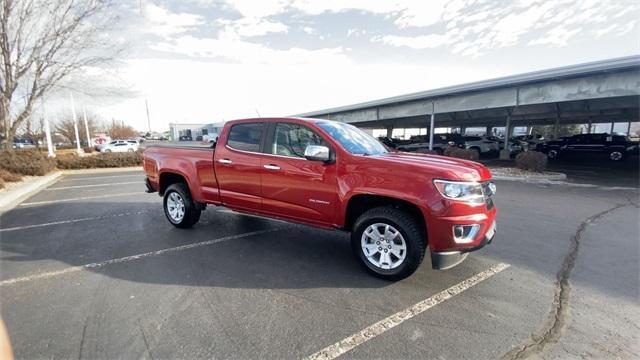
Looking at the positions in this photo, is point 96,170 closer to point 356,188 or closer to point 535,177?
point 356,188

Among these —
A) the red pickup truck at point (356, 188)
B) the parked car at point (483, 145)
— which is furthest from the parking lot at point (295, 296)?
the parked car at point (483, 145)

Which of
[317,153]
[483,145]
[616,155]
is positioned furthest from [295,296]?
[616,155]

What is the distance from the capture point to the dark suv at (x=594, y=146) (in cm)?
2061

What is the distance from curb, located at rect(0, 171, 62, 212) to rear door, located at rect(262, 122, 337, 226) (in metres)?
7.54

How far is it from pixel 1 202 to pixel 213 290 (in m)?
8.55

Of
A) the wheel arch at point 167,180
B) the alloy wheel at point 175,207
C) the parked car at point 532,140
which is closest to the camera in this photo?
the alloy wheel at point 175,207

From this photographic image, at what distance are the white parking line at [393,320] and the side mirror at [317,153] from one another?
6.03 feet

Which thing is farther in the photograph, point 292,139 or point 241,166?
point 241,166

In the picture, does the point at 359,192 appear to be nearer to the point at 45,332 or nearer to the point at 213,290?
the point at 213,290

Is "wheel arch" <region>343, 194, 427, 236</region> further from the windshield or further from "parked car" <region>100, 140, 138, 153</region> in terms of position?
"parked car" <region>100, 140, 138, 153</region>

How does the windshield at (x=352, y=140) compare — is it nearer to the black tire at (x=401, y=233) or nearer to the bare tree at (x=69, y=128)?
the black tire at (x=401, y=233)

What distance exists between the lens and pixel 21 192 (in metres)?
9.48

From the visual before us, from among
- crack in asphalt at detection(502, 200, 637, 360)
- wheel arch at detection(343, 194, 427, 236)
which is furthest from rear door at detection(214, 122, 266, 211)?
crack in asphalt at detection(502, 200, 637, 360)

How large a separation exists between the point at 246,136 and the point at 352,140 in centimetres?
165
